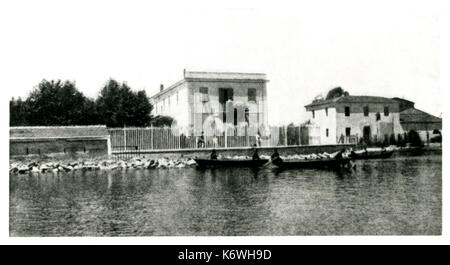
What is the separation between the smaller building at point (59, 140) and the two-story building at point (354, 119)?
13430mm

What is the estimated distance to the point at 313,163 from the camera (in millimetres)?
21156

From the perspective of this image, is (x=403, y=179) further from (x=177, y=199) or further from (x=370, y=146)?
(x=370, y=146)

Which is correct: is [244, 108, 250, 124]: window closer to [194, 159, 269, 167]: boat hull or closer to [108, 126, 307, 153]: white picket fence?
[108, 126, 307, 153]: white picket fence

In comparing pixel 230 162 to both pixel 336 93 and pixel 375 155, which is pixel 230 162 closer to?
pixel 375 155

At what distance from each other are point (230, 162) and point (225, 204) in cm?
991

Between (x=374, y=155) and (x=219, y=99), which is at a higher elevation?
(x=219, y=99)

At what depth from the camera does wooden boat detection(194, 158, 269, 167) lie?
21.0m

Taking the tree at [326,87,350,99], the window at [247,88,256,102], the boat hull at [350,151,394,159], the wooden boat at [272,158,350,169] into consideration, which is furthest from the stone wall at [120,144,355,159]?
the tree at [326,87,350,99]

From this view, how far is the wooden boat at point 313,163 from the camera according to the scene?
20.7 m

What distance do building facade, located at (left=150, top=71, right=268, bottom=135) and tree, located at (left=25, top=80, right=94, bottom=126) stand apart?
6029 millimetres

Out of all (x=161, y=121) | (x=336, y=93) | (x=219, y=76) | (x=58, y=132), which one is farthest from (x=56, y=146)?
(x=336, y=93)

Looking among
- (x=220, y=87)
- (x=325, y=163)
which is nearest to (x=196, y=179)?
(x=325, y=163)

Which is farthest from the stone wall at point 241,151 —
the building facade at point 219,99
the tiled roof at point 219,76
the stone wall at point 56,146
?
the tiled roof at point 219,76

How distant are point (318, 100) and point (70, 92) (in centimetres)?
1670
